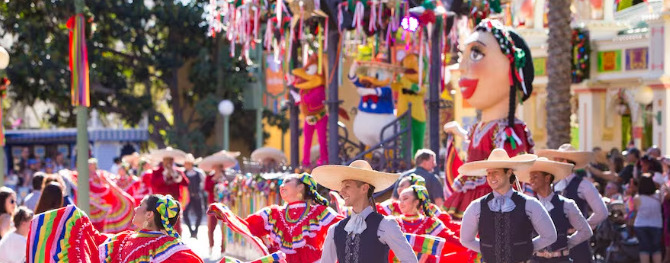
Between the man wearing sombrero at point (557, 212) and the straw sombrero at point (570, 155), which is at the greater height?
the straw sombrero at point (570, 155)

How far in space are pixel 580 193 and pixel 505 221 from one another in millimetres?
2527

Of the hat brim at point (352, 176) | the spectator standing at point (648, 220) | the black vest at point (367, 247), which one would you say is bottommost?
the spectator standing at point (648, 220)

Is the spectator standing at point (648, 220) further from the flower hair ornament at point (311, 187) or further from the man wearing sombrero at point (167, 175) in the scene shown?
the man wearing sombrero at point (167, 175)

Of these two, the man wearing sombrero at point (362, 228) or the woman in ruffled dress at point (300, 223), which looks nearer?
the man wearing sombrero at point (362, 228)

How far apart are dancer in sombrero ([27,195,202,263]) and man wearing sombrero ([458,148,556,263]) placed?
1920mm

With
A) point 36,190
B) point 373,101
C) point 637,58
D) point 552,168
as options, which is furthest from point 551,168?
point 637,58

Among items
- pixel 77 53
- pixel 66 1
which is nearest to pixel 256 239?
pixel 77 53

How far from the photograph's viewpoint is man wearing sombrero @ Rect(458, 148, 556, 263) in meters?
8.20

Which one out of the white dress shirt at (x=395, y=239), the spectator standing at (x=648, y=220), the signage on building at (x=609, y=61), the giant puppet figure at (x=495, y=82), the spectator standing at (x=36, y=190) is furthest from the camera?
the signage on building at (x=609, y=61)

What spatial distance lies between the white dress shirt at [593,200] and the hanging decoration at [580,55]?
14.8 meters

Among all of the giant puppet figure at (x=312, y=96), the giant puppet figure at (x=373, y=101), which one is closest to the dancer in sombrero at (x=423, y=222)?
the giant puppet figure at (x=373, y=101)

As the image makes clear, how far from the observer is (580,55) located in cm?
2534

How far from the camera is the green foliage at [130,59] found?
3122cm

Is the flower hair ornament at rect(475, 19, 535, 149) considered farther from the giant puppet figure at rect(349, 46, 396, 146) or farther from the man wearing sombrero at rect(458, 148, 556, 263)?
the giant puppet figure at rect(349, 46, 396, 146)
